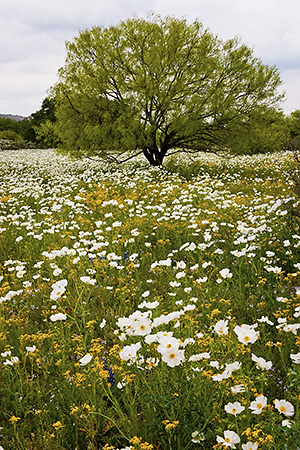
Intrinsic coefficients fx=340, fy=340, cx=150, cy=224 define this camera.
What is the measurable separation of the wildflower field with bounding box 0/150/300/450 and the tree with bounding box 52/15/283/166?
6269 mm

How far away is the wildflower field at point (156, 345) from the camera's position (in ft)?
6.55

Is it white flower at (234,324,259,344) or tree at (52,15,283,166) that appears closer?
white flower at (234,324,259,344)

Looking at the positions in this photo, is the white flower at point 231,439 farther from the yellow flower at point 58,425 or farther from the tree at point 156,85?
the tree at point 156,85

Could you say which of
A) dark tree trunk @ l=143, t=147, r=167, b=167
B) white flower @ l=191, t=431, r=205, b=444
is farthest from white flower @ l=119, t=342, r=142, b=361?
dark tree trunk @ l=143, t=147, r=167, b=167

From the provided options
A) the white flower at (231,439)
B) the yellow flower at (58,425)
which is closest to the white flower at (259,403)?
the white flower at (231,439)

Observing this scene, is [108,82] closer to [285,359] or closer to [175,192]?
[175,192]

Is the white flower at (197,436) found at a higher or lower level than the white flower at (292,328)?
lower

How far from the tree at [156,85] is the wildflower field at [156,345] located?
6.27 m

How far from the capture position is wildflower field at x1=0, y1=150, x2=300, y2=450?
1995 millimetres

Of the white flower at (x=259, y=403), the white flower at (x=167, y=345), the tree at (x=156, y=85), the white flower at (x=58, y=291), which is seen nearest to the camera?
the white flower at (x=259, y=403)

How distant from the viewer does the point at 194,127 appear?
1212 cm

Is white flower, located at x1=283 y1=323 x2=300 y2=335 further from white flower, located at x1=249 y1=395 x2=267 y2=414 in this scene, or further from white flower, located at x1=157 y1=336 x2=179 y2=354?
white flower, located at x1=157 y1=336 x2=179 y2=354

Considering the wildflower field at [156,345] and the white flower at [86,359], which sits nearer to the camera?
the wildflower field at [156,345]

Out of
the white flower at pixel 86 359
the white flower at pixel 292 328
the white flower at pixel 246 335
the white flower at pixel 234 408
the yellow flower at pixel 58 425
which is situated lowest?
the yellow flower at pixel 58 425
